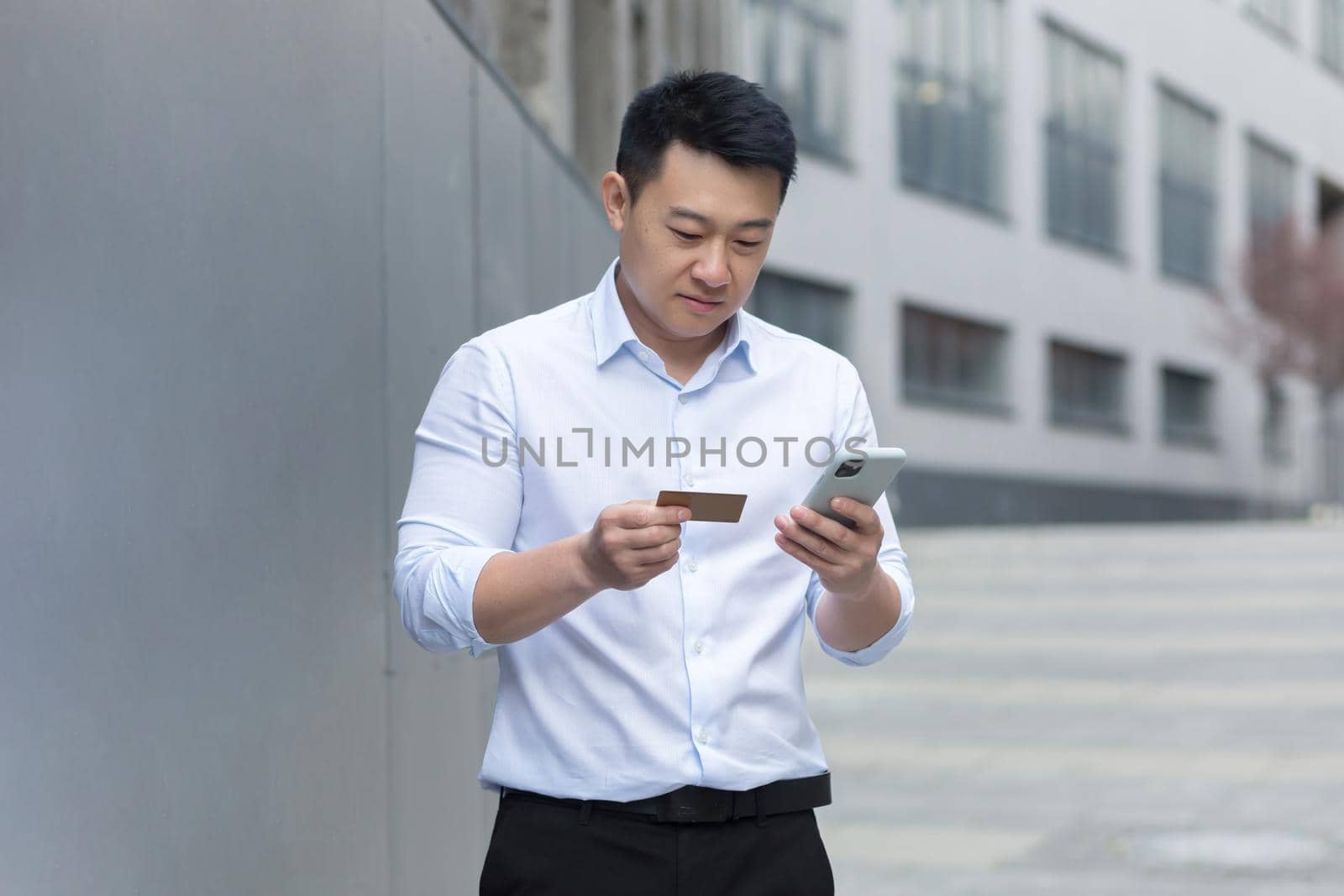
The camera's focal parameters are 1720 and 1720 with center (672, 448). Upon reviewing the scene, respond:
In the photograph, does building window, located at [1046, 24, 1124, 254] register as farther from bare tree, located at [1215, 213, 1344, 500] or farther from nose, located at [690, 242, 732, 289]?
nose, located at [690, 242, 732, 289]

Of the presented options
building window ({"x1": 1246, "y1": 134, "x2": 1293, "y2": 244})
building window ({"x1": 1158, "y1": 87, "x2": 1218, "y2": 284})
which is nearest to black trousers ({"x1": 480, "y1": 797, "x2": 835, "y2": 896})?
building window ({"x1": 1158, "y1": 87, "x2": 1218, "y2": 284})

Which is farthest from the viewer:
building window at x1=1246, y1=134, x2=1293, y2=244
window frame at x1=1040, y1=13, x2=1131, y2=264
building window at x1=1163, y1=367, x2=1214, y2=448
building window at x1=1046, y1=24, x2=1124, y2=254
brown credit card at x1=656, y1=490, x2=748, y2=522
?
building window at x1=1246, y1=134, x2=1293, y2=244

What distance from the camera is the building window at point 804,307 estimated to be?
2378 centimetres

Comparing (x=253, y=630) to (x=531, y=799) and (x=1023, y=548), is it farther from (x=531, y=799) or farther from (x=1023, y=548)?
(x=1023, y=548)

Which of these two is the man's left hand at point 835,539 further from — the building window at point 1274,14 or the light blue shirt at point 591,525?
the building window at point 1274,14

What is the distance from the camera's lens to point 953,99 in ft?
91.4

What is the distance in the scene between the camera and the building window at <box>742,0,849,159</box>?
77.8ft

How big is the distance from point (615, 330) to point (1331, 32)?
42757 mm

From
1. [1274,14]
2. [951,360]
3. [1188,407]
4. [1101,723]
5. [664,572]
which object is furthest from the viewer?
[1274,14]

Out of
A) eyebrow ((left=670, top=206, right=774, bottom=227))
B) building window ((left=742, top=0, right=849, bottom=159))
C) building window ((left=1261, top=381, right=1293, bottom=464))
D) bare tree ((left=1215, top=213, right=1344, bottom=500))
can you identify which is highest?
building window ((left=742, top=0, right=849, bottom=159))

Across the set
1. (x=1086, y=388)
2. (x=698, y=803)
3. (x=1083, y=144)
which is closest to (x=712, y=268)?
(x=698, y=803)

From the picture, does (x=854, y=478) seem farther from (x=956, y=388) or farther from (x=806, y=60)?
(x=956, y=388)

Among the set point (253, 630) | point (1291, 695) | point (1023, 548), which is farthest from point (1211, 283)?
point (253, 630)

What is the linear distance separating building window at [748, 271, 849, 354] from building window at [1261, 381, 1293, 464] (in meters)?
15.3
